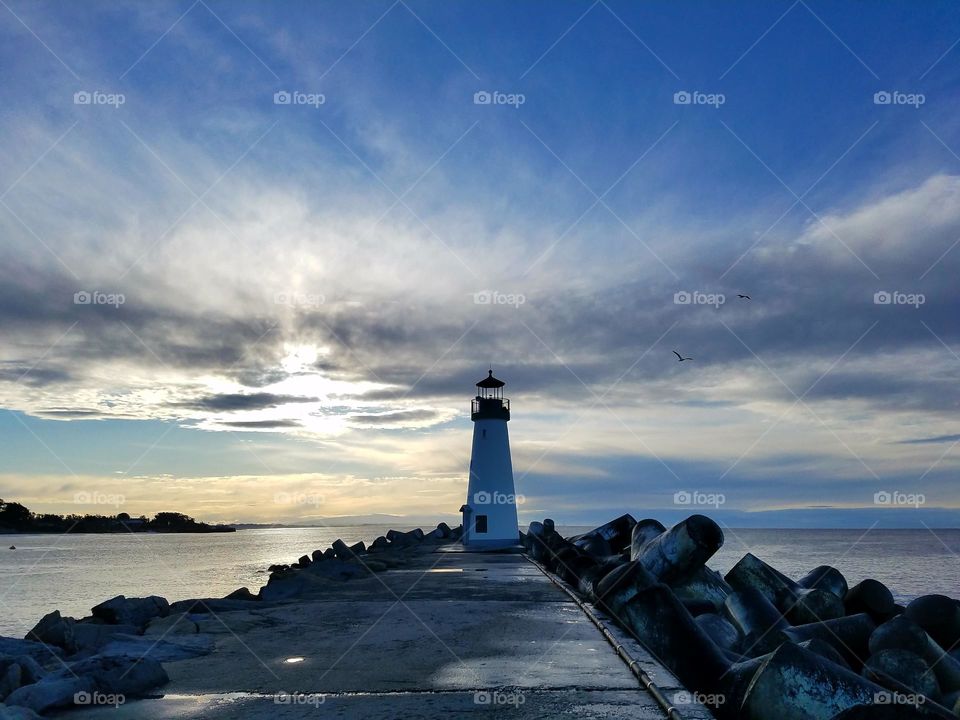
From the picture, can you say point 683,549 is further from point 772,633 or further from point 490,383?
point 490,383

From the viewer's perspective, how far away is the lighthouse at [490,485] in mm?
25656

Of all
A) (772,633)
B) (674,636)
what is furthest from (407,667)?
(772,633)

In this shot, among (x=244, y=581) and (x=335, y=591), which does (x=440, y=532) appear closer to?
(x=244, y=581)

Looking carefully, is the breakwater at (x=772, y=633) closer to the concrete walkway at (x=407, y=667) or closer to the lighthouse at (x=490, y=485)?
the concrete walkway at (x=407, y=667)

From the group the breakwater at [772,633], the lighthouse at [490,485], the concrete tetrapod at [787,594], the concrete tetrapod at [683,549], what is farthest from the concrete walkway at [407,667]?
the lighthouse at [490,485]

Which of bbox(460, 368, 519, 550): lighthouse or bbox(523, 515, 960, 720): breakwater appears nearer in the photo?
bbox(523, 515, 960, 720): breakwater

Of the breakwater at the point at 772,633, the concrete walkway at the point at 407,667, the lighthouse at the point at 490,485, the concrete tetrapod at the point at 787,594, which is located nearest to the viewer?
the breakwater at the point at 772,633

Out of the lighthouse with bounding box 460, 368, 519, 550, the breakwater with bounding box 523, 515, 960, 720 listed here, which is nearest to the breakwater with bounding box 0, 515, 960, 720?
the breakwater with bounding box 523, 515, 960, 720

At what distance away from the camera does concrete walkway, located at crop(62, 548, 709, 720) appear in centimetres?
443

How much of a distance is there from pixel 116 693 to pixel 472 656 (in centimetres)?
260

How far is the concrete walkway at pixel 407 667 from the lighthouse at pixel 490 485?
16.3 metres

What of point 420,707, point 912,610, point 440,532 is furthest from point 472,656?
point 440,532

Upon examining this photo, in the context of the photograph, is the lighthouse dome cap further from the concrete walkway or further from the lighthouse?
the concrete walkway

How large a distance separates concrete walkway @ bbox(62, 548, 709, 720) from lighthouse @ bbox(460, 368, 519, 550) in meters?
16.3
